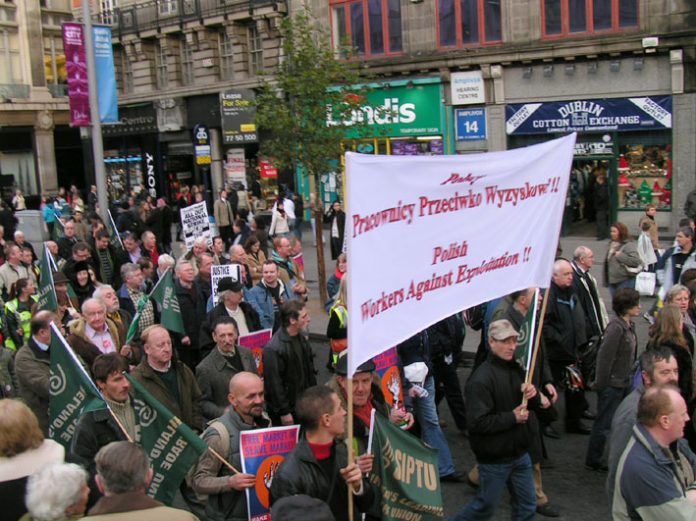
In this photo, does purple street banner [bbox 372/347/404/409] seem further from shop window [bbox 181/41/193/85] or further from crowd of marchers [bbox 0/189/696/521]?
shop window [bbox 181/41/193/85]

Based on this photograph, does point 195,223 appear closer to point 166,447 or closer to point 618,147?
point 166,447

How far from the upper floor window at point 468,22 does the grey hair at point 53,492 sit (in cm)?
2042

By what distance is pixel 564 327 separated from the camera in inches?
308

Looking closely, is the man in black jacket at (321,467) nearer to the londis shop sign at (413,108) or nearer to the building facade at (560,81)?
the building facade at (560,81)

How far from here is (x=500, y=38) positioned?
22.1 metres

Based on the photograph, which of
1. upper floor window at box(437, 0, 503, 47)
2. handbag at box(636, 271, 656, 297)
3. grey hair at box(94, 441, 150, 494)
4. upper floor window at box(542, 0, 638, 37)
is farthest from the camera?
upper floor window at box(437, 0, 503, 47)

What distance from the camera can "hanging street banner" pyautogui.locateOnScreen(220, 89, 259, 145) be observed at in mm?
28938

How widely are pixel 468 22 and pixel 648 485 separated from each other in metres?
20.3

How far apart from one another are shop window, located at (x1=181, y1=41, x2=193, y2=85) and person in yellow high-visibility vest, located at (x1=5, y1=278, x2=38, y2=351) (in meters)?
24.2

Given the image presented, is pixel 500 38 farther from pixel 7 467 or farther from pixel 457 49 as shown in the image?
pixel 7 467

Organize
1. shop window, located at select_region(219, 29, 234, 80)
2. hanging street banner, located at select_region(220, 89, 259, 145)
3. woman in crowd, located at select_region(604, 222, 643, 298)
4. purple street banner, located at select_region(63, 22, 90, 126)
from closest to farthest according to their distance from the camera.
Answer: woman in crowd, located at select_region(604, 222, 643, 298) → purple street banner, located at select_region(63, 22, 90, 126) → hanging street banner, located at select_region(220, 89, 259, 145) → shop window, located at select_region(219, 29, 234, 80)

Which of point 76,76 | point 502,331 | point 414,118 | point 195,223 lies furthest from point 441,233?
point 414,118

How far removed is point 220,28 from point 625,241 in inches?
905

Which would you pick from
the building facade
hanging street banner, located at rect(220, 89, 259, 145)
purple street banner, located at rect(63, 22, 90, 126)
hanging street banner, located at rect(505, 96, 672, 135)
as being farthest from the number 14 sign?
purple street banner, located at rect(63, 22, 90, 126)
